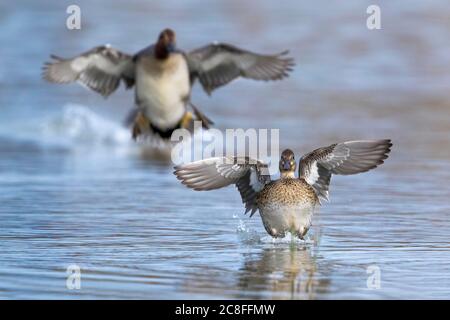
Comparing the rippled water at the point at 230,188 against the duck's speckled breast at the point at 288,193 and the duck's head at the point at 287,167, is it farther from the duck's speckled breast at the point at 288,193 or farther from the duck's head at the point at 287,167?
the duck's head at the point at 287,167

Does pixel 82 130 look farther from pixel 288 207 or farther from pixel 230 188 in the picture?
pixel 288 207

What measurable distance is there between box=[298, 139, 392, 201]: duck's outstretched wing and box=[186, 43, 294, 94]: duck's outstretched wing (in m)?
1.52

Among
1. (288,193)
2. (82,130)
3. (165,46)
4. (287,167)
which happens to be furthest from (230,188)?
(82,130)

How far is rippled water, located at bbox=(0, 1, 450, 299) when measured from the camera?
7.11 metres

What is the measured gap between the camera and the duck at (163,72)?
387 inches

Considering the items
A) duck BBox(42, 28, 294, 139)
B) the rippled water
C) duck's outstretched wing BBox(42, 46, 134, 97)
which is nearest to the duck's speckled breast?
the rippled water

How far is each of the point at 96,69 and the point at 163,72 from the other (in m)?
0.61

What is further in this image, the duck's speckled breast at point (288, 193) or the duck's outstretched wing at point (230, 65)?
the duck's outstretched wing at point (230, 65)

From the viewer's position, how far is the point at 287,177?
837cm

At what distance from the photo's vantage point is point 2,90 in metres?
17.2

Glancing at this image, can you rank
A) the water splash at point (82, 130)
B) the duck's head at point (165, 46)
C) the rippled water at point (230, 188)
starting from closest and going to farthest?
the rippled water at point (230, 188) < the duck's head at point (165, 46) < the water splash at point (82, 130)

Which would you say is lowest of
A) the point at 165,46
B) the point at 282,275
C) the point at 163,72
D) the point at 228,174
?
the point at 282,275

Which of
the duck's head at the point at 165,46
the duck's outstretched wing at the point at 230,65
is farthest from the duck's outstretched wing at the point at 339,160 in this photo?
the duck's head at the point at 165,46

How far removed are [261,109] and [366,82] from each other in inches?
107
